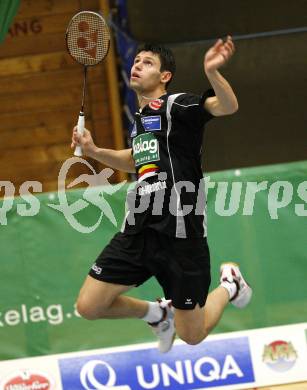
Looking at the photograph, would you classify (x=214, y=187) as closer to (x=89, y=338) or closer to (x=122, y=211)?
(x=122, y=211)

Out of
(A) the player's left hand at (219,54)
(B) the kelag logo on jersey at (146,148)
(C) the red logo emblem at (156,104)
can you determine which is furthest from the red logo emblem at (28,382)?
(A) the player's left hand at (219,54)

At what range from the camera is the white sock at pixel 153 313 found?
6113 mm

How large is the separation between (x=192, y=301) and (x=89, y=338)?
56.8 inches

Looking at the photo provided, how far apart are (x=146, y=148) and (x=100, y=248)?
153cm

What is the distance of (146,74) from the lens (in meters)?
5.62

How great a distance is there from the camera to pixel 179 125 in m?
5.47

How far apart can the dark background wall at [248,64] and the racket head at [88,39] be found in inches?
138

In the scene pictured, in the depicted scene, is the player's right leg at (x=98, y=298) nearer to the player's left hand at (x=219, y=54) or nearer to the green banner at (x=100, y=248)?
the green banner at (x=100, y=248)

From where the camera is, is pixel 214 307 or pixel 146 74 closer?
pixel 146 74

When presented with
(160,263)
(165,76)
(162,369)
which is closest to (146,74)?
(165,76)

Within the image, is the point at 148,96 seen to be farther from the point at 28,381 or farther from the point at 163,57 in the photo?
the point at 28,381

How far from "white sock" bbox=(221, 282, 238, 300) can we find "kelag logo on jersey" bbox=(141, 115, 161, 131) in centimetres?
138

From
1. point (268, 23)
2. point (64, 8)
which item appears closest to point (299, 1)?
point (268, 23)

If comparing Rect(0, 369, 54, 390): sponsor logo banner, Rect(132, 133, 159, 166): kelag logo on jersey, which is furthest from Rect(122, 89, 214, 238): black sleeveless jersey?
Rect(0, 369, 54, 390): sponsor logo banner
